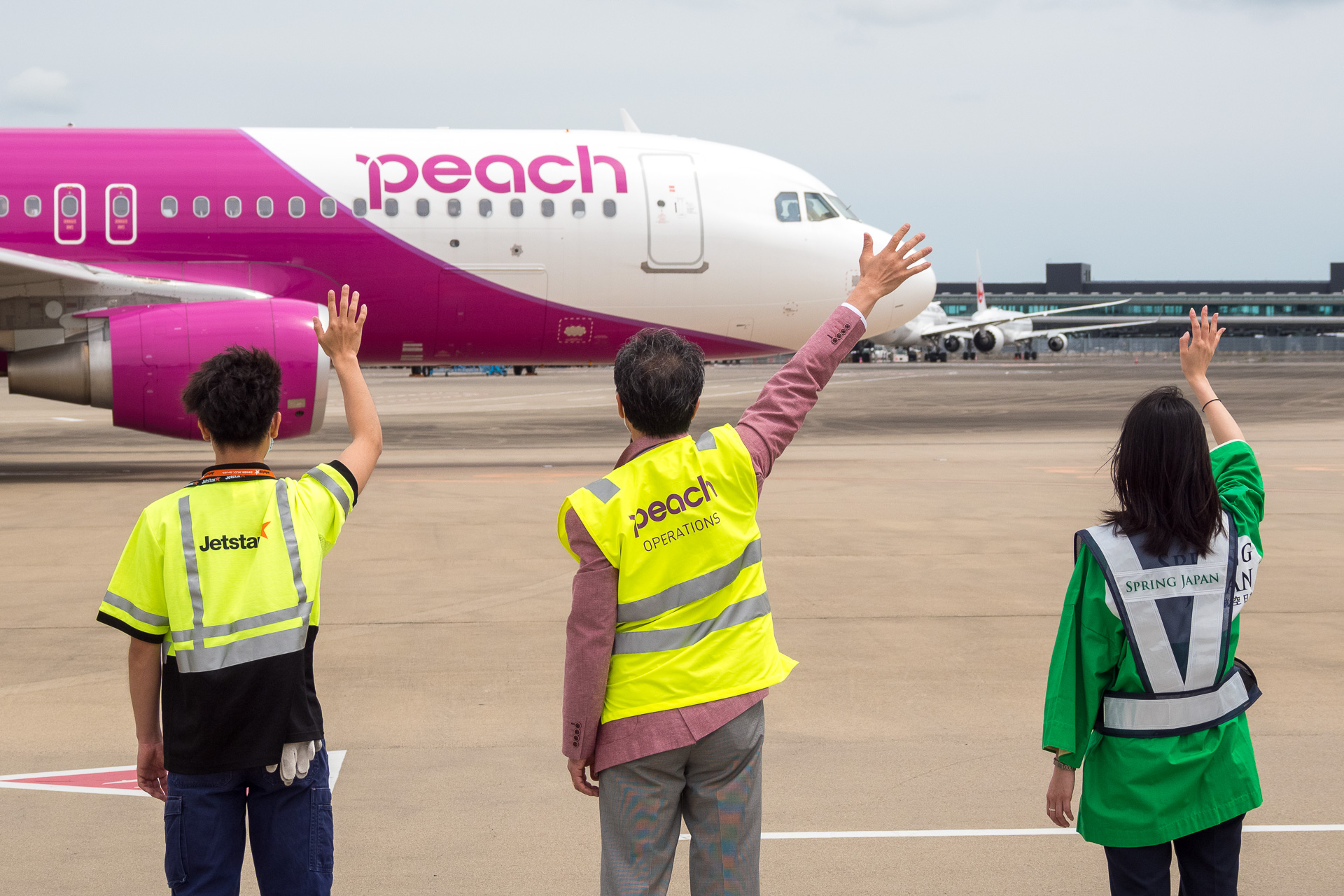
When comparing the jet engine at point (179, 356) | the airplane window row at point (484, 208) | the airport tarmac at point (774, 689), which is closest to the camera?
the airport tarmac at point (774, 689)

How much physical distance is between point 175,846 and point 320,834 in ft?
1.15

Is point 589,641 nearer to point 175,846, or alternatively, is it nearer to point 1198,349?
point 175,846

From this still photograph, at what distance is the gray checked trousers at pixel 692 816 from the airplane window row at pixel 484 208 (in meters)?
14.1

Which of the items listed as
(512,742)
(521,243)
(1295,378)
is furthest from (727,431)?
(1295,378)

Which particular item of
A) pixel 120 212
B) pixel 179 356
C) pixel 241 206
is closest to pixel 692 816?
pixel 179 356

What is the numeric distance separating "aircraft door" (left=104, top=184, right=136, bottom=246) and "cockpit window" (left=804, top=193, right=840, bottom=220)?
9076mm

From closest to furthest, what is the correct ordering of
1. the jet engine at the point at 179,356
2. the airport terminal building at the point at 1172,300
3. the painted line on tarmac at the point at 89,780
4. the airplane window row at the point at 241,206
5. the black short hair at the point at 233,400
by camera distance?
the black short hair at the point at 233,400, the painted line on tarmac at the point at 89,780, the jet engine at the point at 179,356, the airplane window row at the point at 241,206, the airport terminal building at the point at 1172,300

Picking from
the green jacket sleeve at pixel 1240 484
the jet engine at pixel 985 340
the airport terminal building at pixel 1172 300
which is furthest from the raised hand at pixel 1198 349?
the airport terminal building at pixel 1172 300

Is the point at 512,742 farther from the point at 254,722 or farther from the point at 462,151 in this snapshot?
the point at 462,151

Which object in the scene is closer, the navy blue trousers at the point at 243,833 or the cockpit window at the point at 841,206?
the navy blue trousers at the point at 243,833

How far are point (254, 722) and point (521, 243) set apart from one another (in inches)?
548

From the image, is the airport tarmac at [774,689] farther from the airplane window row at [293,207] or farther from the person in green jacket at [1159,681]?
the airplane window row at [293,207]

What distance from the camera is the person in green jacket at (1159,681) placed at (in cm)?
304

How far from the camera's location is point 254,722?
3109 millimetres
